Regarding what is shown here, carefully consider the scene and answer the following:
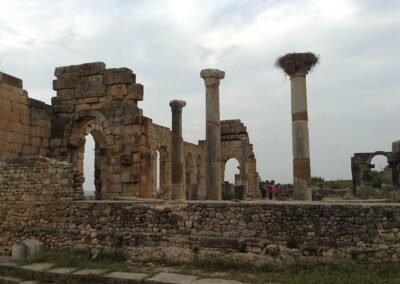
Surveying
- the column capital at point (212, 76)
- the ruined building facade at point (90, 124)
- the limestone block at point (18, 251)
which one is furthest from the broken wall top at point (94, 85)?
the limestone block at point (18, 251)

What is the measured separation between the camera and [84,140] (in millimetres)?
14586

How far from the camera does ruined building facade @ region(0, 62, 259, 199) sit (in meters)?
12.8

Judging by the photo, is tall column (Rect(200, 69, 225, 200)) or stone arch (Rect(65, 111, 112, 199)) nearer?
stone arch (Rect(65, 111, 112, 199))

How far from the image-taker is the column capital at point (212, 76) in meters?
13.8

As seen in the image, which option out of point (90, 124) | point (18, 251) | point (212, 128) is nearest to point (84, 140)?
point (90, 124)

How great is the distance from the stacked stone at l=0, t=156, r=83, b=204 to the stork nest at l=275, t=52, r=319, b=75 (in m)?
6.68

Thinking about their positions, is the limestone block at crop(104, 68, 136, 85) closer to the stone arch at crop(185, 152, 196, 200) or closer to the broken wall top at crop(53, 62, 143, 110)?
the broken wall top at crop(53, 62, 143, 110)

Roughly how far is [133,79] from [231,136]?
16.3 m

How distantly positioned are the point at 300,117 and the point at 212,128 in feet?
11.0

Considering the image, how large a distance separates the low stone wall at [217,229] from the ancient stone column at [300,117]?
3760 mm

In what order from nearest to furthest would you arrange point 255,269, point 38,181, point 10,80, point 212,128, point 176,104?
Result: point 255,269 < point 38,181 < point 10,80 < point 212,128 < point 176,104

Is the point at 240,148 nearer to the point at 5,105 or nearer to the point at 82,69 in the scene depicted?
the point at 82,69

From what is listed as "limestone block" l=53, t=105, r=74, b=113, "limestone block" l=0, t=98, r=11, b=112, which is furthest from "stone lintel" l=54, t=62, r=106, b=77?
"limestone block" l=0, t=98, r=11, b=112

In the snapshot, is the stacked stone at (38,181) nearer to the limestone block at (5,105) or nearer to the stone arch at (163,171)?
the limestone block at (5,105)
